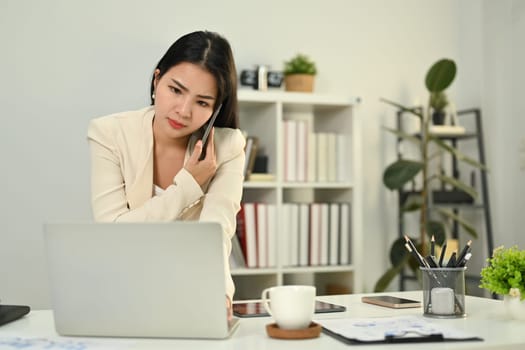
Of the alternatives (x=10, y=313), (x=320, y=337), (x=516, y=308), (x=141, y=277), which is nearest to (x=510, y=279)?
(x=516, y=308)

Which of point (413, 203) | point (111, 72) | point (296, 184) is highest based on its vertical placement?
point (111, 72)

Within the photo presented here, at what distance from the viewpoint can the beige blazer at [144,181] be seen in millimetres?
1868

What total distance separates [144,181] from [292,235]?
1471 millimetres

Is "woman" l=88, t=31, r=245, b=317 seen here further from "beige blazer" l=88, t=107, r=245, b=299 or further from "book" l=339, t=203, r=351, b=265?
"book" l=339, t=203, r=351, b=265

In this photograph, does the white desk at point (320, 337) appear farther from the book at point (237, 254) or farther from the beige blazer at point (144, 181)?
the book at point (237, 254)

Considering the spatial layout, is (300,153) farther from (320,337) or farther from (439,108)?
(320,337)

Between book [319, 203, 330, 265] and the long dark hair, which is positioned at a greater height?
the long dark hair

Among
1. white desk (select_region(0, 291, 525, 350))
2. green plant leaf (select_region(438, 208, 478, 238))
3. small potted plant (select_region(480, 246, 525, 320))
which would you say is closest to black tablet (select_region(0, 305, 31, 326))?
white desk (select_region(0, 291, 525, 350))

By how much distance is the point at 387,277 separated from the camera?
3576 millimetres

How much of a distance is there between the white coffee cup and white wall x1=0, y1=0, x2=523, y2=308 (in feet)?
7.28

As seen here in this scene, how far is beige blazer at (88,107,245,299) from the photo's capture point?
1868 millimetres

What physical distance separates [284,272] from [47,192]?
47.5 inches

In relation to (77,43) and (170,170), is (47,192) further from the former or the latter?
(170,170)

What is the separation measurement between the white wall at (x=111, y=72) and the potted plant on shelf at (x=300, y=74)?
0.55 feet
